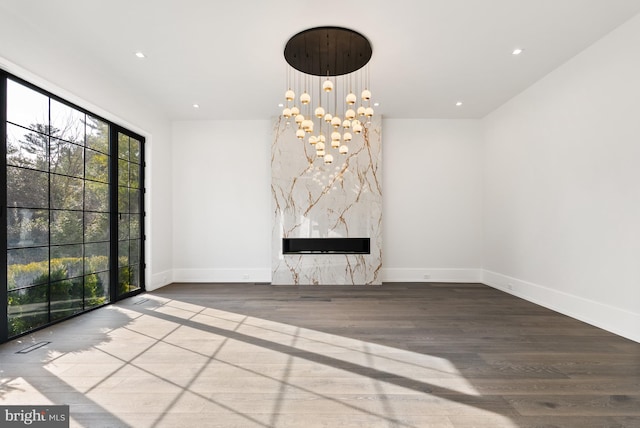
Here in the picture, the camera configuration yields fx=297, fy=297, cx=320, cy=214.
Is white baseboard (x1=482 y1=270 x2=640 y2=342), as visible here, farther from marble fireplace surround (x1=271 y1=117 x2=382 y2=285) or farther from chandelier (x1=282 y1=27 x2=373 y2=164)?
chandelier (x1=282 y1=27 x2=373 y2=164)

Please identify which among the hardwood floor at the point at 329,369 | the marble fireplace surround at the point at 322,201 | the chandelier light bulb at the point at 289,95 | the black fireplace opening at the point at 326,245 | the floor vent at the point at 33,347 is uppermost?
the chandelier light bulb at the point at 289,95

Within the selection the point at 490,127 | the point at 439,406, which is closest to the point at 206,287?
the point at 439,406

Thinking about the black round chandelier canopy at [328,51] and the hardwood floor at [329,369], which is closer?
Result: the hardwood floor at [329,369]

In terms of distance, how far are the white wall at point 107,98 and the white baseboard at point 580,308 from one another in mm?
6144

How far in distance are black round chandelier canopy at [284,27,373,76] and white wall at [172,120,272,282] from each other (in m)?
2.49

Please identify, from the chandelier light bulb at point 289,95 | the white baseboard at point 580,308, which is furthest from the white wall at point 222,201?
the white baseboard at point 580,308

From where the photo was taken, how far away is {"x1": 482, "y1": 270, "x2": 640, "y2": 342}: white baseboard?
9.95ft

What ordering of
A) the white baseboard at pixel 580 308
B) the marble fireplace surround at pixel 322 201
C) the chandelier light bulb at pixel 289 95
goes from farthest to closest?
the marble fireplace surround at pixel 322 201 → the chandelier light bulb at pixel 289 95 → the white baseboard at pixel 580 308

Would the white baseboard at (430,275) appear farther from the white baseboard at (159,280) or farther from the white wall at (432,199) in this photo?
the white baseboard at (159,280)

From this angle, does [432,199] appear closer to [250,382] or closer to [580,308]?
[580,308]

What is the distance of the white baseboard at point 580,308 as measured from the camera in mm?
3033

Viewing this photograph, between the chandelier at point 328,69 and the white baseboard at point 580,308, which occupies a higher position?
the chandelier at point 328,69

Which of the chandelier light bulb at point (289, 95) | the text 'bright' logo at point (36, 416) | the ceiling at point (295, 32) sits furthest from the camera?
the chandelier light bulb at point (289, 95)

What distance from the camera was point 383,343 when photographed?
287 centimetres
